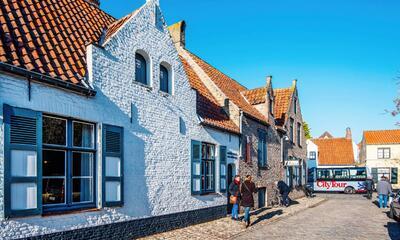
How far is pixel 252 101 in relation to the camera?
62.4 ft

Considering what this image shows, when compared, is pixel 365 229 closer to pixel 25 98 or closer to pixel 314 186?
pixel 25 98

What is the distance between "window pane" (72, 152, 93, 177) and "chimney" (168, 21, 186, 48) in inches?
423

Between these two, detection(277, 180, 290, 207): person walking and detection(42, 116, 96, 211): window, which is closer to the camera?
detection(42, 116, 96, 211): window

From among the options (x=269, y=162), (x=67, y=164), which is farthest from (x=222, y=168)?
(x=67, y=164)

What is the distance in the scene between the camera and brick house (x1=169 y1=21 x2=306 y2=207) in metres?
15.4

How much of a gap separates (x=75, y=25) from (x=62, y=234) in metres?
5.32

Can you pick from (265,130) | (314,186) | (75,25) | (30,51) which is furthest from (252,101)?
(314,186)

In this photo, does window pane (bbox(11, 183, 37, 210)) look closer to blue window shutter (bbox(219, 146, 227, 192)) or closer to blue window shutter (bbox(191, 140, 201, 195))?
blue window shutter (bbox(191, 140, 201, 195))

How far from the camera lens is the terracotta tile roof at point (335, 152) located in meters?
43.7

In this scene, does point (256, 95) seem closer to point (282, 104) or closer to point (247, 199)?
point (282, 104)

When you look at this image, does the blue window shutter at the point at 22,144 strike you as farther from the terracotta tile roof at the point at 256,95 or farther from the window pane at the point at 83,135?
the terracotta tile roof at the point at 256,95

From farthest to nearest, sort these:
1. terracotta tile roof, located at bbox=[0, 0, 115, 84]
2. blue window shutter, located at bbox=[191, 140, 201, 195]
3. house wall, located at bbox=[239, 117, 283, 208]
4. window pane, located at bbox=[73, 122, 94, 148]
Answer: house wall, located at bbox=[239, 117, 283, 208], blue window shutter, located at bbox=[191, 140, 201, 195], window pane, located at bbox=[73, 122, 94, 148], terracotta tile roof, located at bbox=[0, 0, 115, 84]

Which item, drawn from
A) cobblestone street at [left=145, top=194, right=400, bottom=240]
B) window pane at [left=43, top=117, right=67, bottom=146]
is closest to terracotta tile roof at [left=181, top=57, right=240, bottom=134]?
cobblestone street at [left=145, top=194, right=400, bottom=240]

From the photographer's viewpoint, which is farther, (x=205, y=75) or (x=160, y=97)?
(x=205, y=75)
